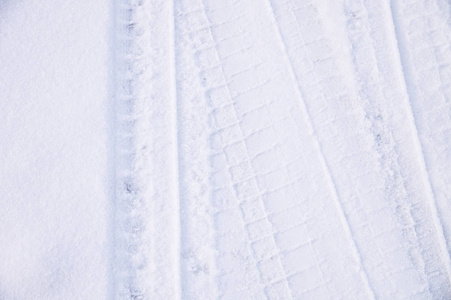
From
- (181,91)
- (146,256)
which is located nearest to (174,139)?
(181,91)

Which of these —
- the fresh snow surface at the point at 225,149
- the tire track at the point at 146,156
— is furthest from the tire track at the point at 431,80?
the tire track at the point at 146,156

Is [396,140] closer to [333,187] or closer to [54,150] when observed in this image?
[333,187]

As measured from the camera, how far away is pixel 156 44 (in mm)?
1628

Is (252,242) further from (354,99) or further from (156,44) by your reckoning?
(156,44)

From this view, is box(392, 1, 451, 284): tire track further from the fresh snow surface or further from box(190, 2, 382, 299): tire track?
box(190, 2, 382, 299): tire track

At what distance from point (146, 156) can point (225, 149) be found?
1.02ft

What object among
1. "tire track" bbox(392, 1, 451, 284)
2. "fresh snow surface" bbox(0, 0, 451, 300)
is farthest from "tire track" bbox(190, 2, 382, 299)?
"tire track" bbox(392, 1, 451, 284)

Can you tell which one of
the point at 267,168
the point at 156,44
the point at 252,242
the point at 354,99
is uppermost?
the point at 156,44

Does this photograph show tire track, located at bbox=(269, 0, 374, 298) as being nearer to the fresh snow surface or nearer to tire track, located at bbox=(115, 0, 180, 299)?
the fresh snow surface

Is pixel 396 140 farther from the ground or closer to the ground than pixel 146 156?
closer to the ground

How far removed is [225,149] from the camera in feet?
5.13

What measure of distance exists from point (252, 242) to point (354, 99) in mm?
691

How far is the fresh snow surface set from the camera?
4.88ft

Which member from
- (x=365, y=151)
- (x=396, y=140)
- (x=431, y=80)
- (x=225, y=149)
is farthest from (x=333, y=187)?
(x=431, y=80)
